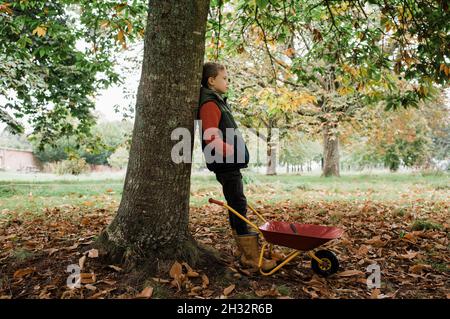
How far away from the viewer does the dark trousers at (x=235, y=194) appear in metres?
3.46

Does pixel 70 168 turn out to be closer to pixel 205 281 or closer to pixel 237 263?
pixel 237 263

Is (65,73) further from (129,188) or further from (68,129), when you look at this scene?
(129,188)

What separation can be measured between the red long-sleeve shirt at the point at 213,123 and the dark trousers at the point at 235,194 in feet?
0.97

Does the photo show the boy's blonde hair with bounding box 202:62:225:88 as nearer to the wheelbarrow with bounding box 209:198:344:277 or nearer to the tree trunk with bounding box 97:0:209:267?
the tree trunk with bounding box 97:0:209:267

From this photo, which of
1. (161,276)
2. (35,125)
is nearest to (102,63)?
(35,125)

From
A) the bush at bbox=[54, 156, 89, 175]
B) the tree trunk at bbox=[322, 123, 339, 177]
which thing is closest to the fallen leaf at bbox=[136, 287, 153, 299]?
the tree trunk at bbox=[322, 123, 339, 177]

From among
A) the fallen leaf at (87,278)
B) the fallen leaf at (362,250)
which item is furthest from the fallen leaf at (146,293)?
the fallen leaf at (362,250)

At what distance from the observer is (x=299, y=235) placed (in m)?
2.93

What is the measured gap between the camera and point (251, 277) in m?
3.24

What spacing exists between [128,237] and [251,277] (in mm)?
1228

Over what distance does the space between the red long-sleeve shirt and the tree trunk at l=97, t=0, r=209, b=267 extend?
17 cm

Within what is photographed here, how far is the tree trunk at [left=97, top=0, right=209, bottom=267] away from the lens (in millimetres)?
3240

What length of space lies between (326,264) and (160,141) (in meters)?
2.01
